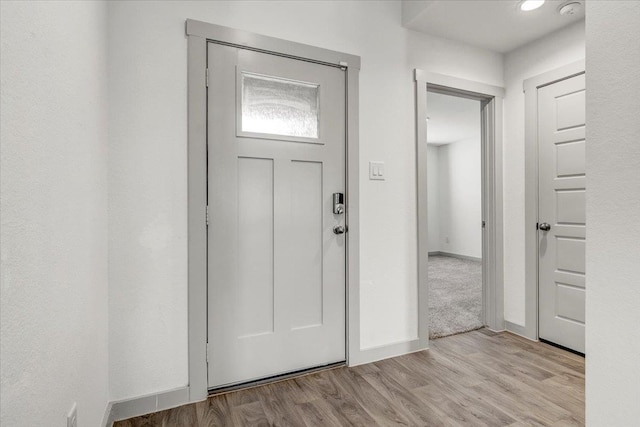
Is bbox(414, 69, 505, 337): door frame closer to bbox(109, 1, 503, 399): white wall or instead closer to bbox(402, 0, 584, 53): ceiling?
bbox(402, 0, 584, 53): ceiling

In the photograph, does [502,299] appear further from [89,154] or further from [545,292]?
[89,154]

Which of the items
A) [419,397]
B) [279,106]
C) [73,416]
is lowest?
[419,397]

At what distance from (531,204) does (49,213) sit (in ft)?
10.2

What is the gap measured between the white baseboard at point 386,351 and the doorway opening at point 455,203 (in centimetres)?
99

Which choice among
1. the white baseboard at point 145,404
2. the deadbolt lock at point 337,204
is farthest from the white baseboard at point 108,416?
the deadbolt lock at point 337,204

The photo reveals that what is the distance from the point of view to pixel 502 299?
298 cm

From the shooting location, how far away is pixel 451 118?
5578mm

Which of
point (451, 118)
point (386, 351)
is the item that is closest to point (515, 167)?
point (386, 351)

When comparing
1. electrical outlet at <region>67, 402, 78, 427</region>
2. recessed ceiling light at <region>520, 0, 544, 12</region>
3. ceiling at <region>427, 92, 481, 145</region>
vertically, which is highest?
ceiling at <region>427, 92, 481, 145</region>

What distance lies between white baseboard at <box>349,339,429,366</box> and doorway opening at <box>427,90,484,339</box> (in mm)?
993

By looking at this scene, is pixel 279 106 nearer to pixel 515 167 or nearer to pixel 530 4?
pixel 530 4

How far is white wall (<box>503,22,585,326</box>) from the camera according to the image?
9.20 feet

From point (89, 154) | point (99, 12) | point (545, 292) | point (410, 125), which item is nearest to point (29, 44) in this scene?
point (89, 154)

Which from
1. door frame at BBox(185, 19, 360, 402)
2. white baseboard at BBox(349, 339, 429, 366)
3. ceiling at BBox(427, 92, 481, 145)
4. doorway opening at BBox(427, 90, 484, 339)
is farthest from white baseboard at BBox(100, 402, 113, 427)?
ceiling at BBox(427, 92, 481, 145)
